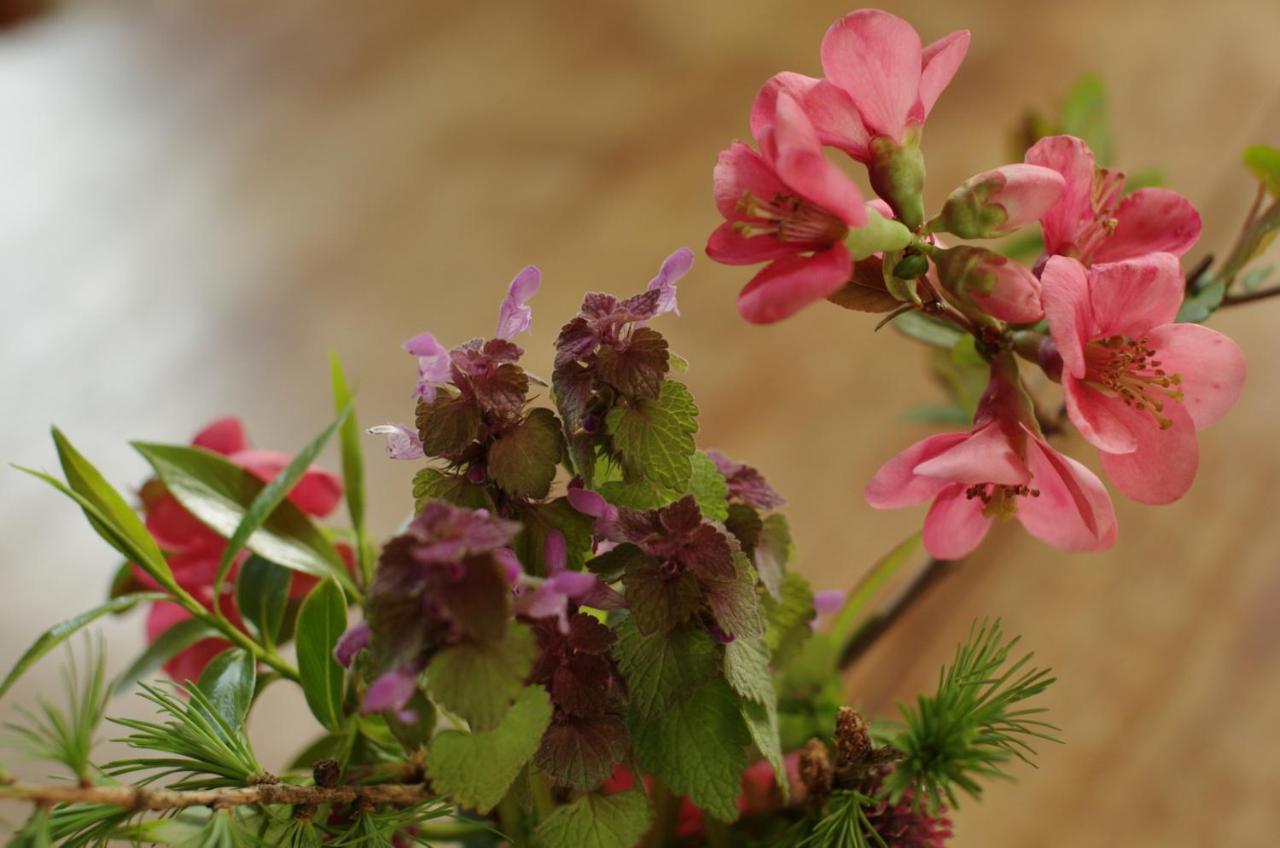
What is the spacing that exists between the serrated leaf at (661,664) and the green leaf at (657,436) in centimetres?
4

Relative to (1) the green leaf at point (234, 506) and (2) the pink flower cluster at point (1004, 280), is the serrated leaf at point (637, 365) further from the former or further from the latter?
(1) the green leaf at point (234, 506)

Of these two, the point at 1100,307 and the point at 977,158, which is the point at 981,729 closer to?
the point at 1100,307

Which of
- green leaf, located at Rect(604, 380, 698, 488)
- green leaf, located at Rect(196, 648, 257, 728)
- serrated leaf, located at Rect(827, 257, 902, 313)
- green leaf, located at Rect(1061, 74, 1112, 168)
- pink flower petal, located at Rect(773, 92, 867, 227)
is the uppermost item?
green leaf, located at Rect(1061, 74, 1112, 168)

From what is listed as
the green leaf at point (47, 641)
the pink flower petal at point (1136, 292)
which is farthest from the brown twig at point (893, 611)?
the green leaf at point (47, 641)

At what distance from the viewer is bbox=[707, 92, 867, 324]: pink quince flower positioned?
10.2 inches

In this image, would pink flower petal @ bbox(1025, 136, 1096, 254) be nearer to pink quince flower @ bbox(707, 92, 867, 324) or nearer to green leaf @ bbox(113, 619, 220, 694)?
pink quince flower @ bbox(707, 92, 867, 324)

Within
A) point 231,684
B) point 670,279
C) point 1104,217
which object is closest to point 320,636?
point 231,684

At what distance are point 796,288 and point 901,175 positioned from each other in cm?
7

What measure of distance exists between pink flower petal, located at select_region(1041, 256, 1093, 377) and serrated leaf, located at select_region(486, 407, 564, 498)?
120 millimetres

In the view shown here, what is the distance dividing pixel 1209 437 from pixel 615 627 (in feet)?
1.58

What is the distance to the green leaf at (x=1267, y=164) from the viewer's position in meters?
0.39

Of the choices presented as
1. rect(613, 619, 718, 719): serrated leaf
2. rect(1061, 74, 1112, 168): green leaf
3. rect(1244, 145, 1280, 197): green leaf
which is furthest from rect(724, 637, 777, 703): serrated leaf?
rect(1061, 74, 1112, 168): green leaf

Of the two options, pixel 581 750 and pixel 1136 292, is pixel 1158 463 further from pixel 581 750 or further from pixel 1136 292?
pixel 581 750

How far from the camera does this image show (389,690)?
247 millimetres
